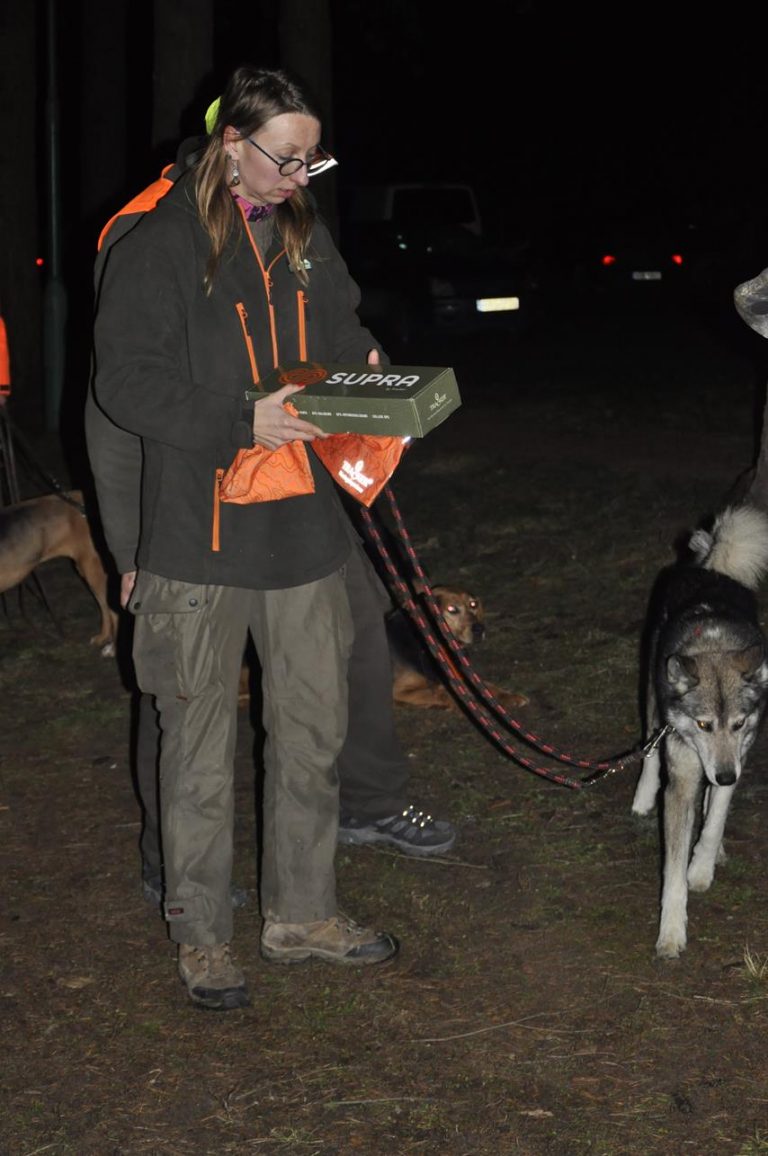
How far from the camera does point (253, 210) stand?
11.8ft

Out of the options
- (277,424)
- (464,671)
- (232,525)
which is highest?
(277,424)

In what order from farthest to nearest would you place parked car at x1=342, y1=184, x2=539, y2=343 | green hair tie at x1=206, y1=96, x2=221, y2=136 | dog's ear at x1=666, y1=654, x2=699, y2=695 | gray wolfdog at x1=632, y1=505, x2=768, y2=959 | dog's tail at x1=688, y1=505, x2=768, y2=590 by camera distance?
parked car at x1=342, y1=184, x2=539, y2=343 → dog's tail at x1=688, y1=505, x2=768, y2=590 → dog's ear at x1=666, y1=654, x2=699, y2=695 → gray wolfdog at x1=632, y1=505, x2=768, y2=959 → green hair tie at x1=206, y1=96, x2=221, y2=136

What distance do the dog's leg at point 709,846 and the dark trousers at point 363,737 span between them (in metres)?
1.04

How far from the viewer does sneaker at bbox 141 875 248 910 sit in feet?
15.0

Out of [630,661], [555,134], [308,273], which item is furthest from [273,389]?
[555,134]

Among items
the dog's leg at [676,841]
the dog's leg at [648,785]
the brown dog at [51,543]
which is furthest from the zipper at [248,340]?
the brown dog at [51,543]

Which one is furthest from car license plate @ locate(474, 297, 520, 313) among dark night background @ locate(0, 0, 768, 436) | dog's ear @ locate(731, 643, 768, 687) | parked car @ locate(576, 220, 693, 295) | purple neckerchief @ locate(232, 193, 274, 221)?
purple neckerchief @ locate(232, 193, 274, 221)

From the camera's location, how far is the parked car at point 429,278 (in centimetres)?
1955

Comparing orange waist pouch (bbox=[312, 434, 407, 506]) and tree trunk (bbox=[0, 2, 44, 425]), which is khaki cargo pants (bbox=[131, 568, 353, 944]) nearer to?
orange waist pouch (bbox=[312, 434, 407, 506])

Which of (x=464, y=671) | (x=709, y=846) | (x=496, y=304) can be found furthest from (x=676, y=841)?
(x=496, y=304)

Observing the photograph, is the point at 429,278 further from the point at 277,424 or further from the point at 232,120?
the point at 277,424

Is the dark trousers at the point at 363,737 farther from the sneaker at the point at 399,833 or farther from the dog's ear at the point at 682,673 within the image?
the dog's ear at the point at 682,673

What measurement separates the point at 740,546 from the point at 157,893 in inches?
96.5

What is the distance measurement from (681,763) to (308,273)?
197cm
